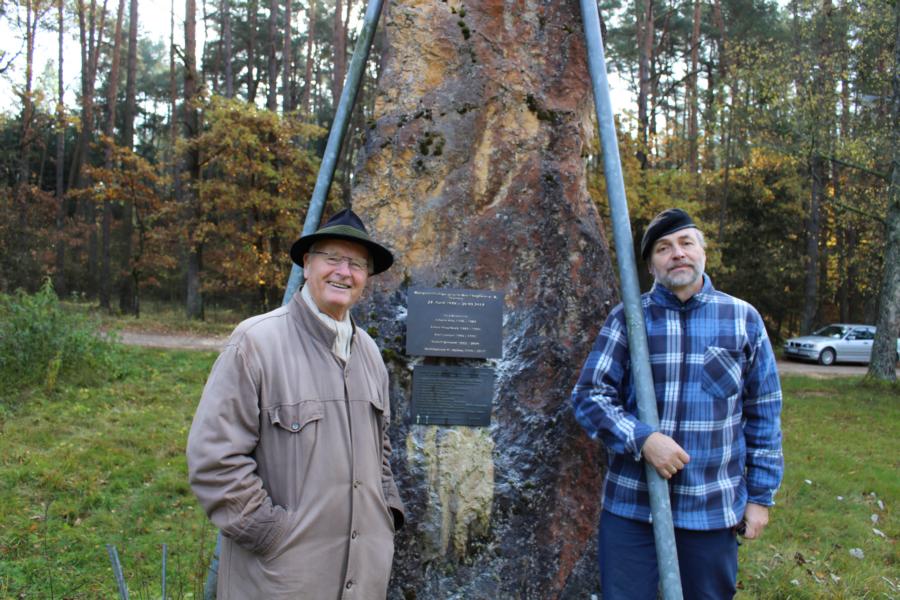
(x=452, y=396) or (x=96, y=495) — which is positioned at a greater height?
(x=452, y=396)

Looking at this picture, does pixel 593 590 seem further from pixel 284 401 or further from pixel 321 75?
pixel 321 75

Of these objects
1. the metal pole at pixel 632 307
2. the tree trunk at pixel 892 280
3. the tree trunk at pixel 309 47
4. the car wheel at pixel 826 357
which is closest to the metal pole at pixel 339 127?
the metal pole at pixel 632 307

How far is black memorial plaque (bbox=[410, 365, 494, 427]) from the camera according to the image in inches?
134

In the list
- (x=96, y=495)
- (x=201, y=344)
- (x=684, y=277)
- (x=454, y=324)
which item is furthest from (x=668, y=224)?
(x=201, y=344)

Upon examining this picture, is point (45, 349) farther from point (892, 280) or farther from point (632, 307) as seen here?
point (892, 280)

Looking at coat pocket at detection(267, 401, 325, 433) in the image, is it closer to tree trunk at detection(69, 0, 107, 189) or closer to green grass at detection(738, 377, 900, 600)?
green grass at detection(738, 377, 900, 600)

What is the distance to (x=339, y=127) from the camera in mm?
3576

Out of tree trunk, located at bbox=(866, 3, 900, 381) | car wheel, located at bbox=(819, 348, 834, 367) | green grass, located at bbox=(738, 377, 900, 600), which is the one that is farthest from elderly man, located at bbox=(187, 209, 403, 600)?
car wheel, located at bbox=(819, 348, 834, 367)

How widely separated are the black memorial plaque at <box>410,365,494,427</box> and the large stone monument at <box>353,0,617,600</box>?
0.05 m

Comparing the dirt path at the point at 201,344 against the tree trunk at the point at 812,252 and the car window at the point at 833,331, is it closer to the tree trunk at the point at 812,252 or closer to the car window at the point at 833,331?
the car window at the point at 833,331

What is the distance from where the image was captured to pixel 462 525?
338 cm

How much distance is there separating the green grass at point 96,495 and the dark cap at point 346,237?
2.33 m

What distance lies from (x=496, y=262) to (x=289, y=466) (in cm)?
159

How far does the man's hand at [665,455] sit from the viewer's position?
252 centimetres
